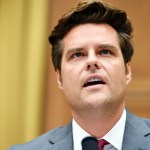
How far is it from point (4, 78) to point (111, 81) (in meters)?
0.85

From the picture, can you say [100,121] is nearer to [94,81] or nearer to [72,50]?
[94,81]

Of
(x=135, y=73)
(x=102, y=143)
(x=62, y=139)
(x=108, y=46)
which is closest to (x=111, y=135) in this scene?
(x=102, y=143)

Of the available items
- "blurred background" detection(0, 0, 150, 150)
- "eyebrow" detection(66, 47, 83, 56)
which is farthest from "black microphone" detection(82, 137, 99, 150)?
"blurred background" detection(0, 0, 150, 150)

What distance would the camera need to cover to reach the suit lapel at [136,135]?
49.8 inches

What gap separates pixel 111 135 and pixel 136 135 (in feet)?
0.27

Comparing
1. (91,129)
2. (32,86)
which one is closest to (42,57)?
(32,86)

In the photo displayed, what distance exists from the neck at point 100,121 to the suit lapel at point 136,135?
0.17 feet

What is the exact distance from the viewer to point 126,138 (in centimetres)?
129

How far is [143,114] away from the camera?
2.00m

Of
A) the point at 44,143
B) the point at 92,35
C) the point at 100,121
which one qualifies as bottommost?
the point at 44,143

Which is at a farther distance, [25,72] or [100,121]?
[25,72]

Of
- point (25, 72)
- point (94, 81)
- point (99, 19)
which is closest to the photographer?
point (94, 81)

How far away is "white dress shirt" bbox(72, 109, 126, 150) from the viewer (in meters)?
1.28

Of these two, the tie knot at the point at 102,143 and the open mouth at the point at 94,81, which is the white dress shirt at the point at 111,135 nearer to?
the tie knot at the point at 102,143
